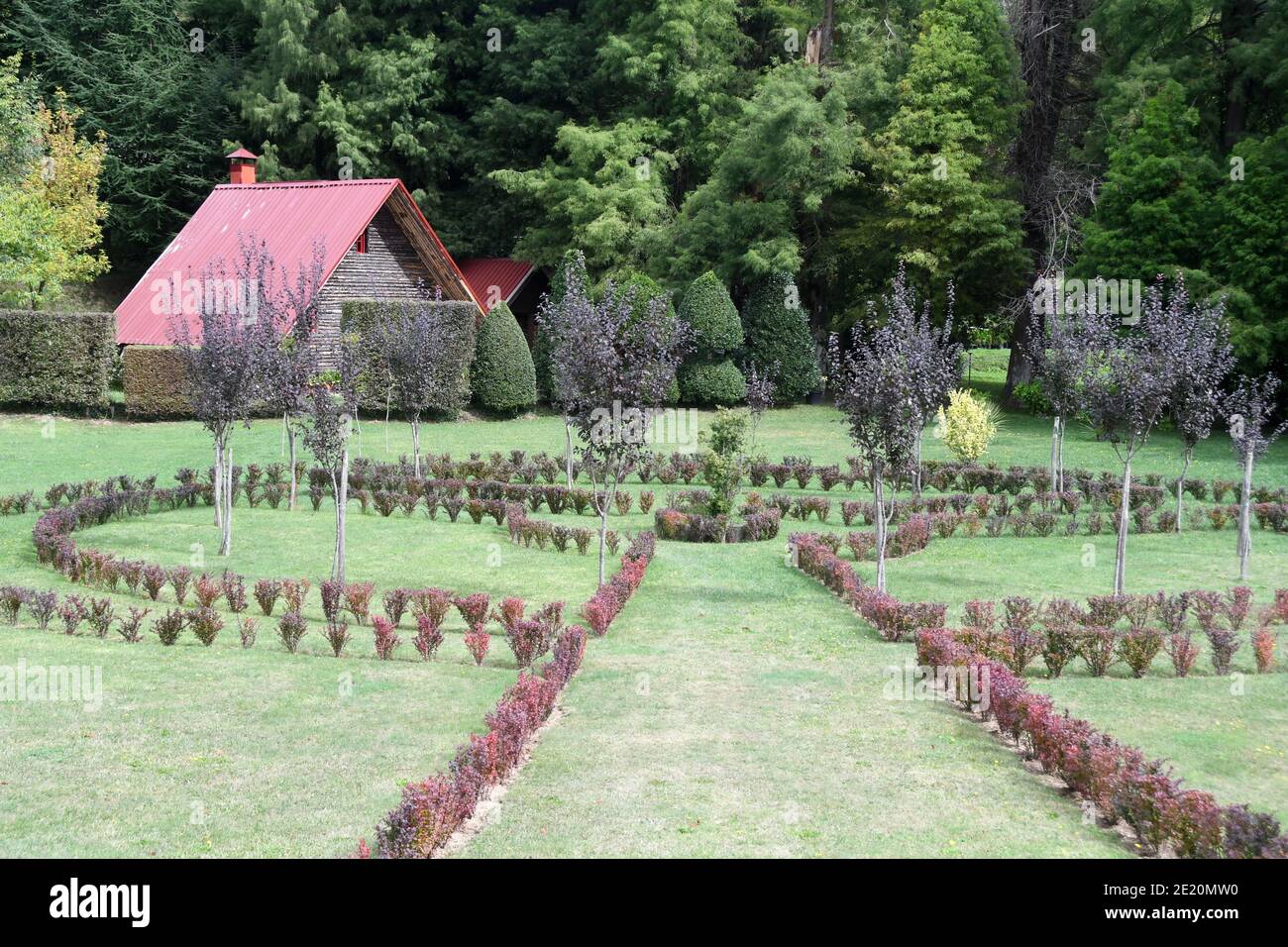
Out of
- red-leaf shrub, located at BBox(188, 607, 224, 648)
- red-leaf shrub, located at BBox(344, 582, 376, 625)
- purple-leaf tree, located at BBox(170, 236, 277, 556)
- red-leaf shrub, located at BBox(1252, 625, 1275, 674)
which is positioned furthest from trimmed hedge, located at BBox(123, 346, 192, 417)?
red-leaf shrub, located at BBox(1252, 625, 1275, 674)

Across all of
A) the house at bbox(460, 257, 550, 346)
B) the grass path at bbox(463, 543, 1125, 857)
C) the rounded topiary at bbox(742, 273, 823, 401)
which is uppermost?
the house at bbox(460, 257, 550, 346)

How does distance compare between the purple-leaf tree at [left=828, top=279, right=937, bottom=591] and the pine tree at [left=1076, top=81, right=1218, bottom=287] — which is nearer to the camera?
the purple-leaf tree at [left=828, top=279, right=937, bottom=591]

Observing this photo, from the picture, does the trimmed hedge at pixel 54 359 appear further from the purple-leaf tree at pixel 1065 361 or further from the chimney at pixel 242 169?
the purple-leaf tree at pixel 1065 361


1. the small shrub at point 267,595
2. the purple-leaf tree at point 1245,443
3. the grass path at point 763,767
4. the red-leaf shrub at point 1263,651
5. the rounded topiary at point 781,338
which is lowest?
the grass path at point 763,767

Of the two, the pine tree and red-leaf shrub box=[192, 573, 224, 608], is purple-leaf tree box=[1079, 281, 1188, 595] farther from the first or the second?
the pine tree

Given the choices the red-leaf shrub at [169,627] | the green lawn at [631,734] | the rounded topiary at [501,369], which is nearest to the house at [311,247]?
the rounded topiary at [501,369]

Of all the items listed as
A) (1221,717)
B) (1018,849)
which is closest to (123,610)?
(1018,849)

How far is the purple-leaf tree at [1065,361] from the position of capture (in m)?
19.8

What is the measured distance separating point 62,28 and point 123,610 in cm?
3942

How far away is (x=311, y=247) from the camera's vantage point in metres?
35.3

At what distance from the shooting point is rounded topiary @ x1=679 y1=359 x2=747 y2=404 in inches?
1519

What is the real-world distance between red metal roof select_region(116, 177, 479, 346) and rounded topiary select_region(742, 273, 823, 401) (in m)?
10.2

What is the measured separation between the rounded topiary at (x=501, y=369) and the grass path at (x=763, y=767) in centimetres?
2258

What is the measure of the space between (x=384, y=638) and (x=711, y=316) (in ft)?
87.3
